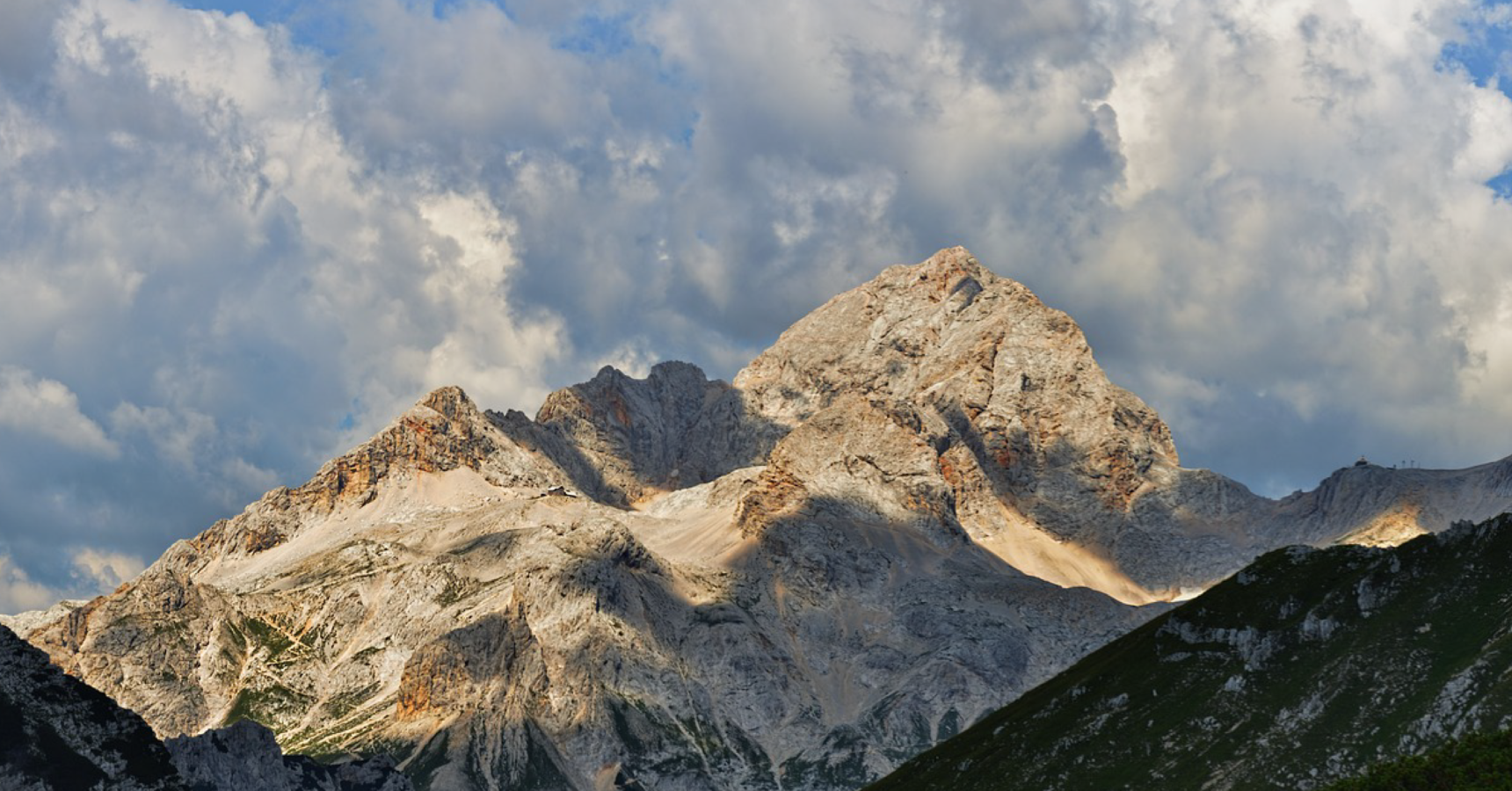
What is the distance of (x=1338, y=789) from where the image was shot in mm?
159625

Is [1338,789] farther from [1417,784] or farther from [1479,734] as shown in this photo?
[1479,734]

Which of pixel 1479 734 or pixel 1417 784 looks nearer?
pixel 1417 784

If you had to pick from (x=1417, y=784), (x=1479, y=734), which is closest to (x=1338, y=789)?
(x=1417, y=784)

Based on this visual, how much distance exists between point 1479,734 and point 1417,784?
15.2 meters

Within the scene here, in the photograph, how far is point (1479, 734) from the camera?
16912cm

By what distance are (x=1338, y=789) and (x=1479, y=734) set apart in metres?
18.5

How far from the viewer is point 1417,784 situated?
157500 millimetres

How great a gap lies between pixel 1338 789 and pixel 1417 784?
6.39 m
